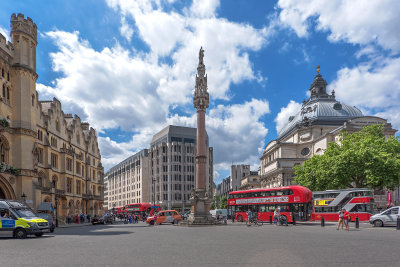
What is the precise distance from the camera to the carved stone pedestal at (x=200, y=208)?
3644cm

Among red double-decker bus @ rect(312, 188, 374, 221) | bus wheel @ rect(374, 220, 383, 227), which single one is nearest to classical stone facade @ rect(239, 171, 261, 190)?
red double-decker bus @ rect(312, 188, 374, 221)

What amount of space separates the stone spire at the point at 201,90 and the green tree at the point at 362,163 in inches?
800

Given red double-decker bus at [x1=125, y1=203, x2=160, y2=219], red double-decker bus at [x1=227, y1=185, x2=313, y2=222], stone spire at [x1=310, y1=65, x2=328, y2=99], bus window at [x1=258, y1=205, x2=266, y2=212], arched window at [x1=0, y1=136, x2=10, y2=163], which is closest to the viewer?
arched window at [x1=0, y1=136, x2=10, y2=163]

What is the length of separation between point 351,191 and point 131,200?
10539 centimetres

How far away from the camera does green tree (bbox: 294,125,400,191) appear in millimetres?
45469

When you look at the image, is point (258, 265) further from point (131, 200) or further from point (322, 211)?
point (131, 200)

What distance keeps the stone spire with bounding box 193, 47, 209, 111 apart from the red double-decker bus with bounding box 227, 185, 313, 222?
12.6 metres

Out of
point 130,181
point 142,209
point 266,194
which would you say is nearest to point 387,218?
point 266,194

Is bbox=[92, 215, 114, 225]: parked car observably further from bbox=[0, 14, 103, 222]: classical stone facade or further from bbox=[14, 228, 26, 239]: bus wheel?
bbox=[14, 228, 26, 239]: bus wheel

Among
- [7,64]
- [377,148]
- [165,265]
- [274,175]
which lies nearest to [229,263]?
[165,265]

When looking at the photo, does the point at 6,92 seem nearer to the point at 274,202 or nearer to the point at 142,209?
the point at 274,202

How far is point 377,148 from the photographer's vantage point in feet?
155

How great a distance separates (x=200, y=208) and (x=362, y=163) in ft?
76.4

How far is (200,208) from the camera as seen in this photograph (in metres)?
37.0
